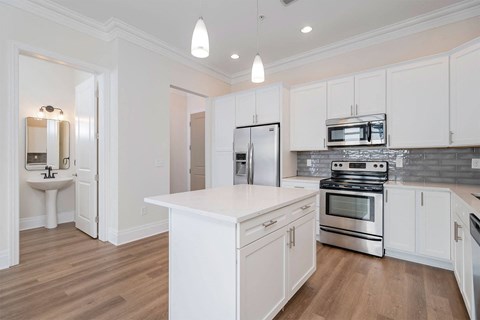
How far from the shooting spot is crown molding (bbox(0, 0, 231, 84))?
2.67m

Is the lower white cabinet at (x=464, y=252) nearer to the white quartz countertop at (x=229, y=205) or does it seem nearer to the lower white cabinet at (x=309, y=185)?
the white quartz countertop at (x=229, y=205)

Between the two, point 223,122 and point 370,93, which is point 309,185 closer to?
point 370,93

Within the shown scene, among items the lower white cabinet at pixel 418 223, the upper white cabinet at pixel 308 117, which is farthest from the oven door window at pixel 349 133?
the lower white cabinet at pixel 418 223

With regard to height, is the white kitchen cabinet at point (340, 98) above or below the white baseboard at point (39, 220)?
above

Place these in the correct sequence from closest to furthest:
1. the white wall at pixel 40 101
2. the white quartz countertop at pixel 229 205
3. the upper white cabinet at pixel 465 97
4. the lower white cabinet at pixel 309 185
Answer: the white quartz countertop at pixel 229 205 < the upper white cabinet at pixel 465 97 < the lower white cabinet at pixel 309 185 < the white wall at pixel 40 101

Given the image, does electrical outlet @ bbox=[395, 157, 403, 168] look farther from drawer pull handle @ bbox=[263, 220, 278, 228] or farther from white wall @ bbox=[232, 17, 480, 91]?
drawer pull handle @ bbox=[263, 220, 278, 228]

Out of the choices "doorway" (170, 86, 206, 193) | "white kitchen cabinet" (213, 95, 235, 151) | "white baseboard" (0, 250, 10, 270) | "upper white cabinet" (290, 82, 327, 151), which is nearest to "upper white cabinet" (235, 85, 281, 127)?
"white kitchen cabinet" (213, 95, 235, 151)

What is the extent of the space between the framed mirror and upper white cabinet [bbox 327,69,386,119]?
475 centimetres

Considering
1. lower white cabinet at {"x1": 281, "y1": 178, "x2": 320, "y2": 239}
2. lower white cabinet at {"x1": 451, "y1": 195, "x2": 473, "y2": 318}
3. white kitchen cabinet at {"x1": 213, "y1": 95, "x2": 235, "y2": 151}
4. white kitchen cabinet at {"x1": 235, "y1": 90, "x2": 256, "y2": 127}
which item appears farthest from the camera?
white kitchen cabinet at {"x1": 213, "y1": 95, "x2": 235, "y2": 151}

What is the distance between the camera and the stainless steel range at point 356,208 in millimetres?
2811

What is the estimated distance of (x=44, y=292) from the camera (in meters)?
2.08

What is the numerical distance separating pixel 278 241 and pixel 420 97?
2.59 meters

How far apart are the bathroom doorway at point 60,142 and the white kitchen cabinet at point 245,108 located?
6.74ft

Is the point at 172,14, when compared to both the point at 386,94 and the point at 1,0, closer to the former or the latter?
the point at 1,0
